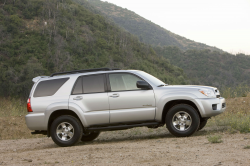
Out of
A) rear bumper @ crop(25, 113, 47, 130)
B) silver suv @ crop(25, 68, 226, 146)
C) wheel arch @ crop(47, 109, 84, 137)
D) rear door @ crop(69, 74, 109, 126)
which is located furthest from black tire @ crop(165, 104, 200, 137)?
rear bumper @ crop(25, 113, 47, 130)

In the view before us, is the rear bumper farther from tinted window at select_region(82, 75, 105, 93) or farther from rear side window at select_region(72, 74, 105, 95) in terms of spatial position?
tinted window at select_region(82, 75, 105, 93)

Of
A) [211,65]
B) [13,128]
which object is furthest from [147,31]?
[13,128]

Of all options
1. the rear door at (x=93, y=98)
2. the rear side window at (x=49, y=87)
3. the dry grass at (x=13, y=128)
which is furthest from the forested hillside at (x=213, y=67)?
the rear side window at (x=49, y=87)

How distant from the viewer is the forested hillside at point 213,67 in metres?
72.2

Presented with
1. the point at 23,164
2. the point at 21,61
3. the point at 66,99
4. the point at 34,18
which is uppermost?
the point at 34,18

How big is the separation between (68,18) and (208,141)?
2403 inches

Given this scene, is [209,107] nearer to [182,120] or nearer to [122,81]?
[182,120]

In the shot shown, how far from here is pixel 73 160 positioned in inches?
233

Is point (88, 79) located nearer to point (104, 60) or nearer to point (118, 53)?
point (104, 60)

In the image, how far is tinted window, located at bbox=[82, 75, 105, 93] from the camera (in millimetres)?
7914

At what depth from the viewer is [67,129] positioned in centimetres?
801

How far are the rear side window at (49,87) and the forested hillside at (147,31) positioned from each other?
113 metres

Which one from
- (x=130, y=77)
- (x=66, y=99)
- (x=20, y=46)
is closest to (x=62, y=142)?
(x=66, y=99)

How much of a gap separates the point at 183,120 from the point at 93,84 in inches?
100
